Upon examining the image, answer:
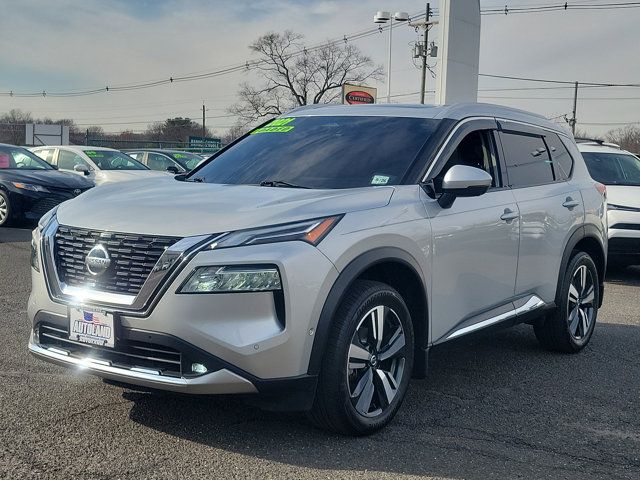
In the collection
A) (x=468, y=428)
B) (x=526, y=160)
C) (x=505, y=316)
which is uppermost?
(x=526, y=160)

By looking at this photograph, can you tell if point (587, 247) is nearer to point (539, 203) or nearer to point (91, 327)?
point (539, 203)

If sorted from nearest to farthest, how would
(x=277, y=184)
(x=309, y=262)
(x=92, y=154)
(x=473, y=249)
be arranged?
(x=309, y=262) < (x=277, y=184) < (x=473, y=249) < (x=92, y=154)

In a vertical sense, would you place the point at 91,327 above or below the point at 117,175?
below

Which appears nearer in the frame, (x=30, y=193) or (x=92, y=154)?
(x=30, y=193)

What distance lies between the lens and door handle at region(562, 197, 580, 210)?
5.53 metres

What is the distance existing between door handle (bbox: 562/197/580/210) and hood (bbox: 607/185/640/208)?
391cm

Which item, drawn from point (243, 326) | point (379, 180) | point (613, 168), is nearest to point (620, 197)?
point (613, 168)

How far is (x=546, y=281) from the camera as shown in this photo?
5.34 meters

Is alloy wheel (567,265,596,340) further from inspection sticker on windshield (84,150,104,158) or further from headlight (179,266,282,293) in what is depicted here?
inspection sticker on windshield (84,150,104,158)

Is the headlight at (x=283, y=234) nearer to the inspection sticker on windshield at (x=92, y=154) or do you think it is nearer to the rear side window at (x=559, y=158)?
the rear side window at (x=559, y=158)

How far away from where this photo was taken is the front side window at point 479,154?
15.4 ft

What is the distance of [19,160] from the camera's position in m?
13.1

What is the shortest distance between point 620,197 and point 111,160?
1007 centimetres

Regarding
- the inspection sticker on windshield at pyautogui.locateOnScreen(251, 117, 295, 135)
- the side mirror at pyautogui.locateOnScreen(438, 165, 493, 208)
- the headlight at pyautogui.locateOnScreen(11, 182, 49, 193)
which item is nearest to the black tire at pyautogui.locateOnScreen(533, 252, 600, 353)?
the side mirror at pyautogui.locateOnScreen(438, 165, 493, 208)
